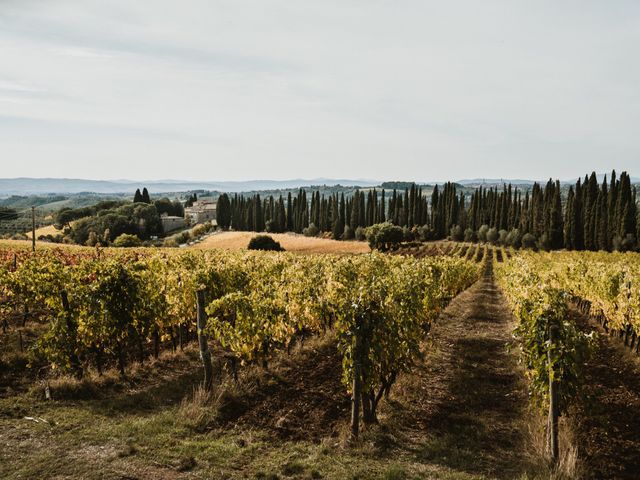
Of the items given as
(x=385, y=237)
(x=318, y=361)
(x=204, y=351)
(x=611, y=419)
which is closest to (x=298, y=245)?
(x=385, y=237)

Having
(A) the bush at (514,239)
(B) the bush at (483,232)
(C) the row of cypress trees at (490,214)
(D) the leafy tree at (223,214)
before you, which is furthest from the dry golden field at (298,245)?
(A) the bush at (514,239)

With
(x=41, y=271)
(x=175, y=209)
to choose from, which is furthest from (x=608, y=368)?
(x=175, y=209)

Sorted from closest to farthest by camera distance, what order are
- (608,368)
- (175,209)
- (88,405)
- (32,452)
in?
(32,452)
(88,405)
(608,368)
(175,209)

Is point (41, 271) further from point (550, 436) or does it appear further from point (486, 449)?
point (550, 436)

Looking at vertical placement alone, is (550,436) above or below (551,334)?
below

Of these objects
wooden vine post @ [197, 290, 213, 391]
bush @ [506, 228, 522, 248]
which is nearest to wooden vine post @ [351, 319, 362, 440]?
wooden vine post @ [197, 290, 213, 391]

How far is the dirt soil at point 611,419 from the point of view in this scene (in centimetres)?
725

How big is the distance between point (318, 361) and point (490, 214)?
77681mm

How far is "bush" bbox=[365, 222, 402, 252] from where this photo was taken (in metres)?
71.1

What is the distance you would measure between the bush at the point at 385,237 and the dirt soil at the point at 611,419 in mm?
57378

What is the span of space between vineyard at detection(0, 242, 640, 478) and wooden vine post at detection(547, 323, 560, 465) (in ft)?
0.07

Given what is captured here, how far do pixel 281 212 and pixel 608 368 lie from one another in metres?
87.3

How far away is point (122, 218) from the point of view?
87.9 m

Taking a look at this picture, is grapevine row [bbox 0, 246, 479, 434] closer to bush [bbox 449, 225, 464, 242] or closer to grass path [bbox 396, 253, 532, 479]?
grass path [bbox 396, 253, 532, 479]
